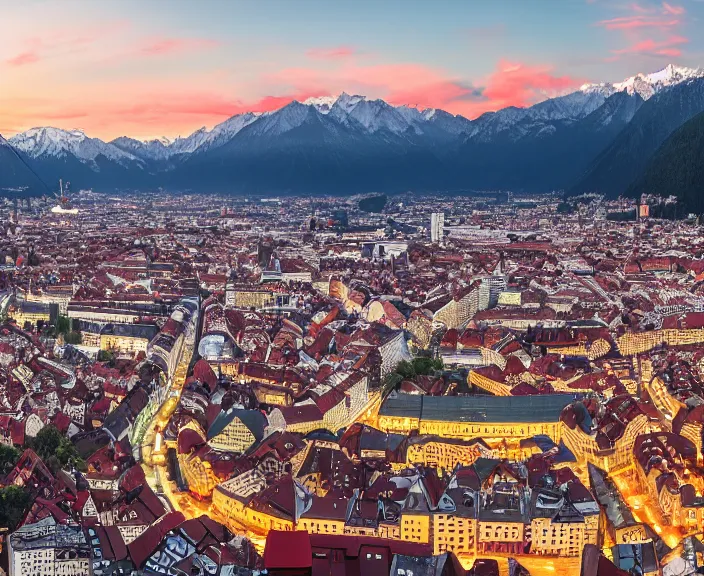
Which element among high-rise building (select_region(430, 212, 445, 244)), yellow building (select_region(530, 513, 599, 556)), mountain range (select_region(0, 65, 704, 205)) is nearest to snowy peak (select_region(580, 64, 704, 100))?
mountain range (select_region(0, 65, 704, 205))

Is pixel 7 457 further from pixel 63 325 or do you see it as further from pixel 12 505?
pixel 63 325

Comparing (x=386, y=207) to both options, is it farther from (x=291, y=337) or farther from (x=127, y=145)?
(x=127, y=145)

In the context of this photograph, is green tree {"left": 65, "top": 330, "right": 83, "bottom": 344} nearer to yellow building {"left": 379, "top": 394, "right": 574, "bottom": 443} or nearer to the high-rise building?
yellow building {"left": 379, "top": 394, "right": 574, "bottom": 443}

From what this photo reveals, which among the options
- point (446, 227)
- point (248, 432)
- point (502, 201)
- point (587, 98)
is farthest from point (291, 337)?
point (587, 98)

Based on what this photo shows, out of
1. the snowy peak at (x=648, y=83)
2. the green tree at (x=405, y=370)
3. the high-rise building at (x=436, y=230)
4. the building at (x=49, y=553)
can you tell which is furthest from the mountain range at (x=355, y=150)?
the building at (x=49, y=553)

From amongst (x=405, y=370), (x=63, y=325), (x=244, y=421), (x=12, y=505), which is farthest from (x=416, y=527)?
(x=63, y=325)
